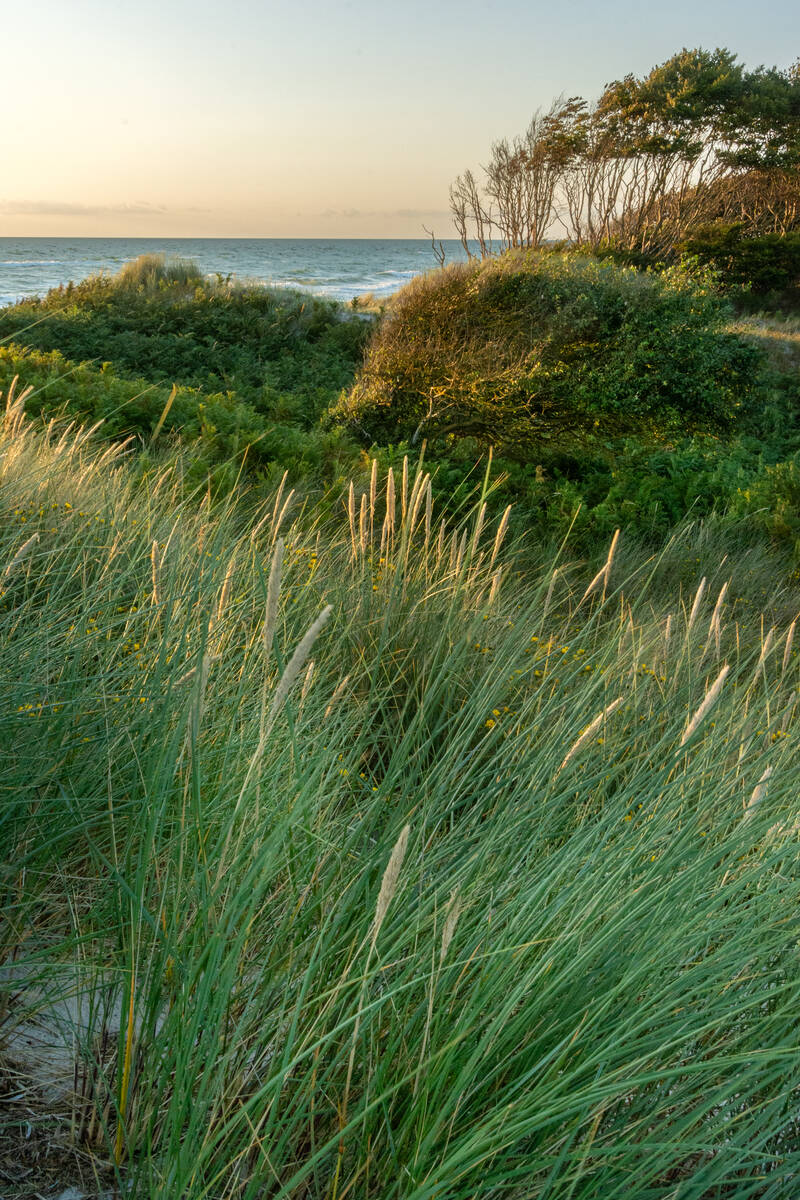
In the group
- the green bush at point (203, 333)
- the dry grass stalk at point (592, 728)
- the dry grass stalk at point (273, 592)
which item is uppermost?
the green bush at point (203, 333)

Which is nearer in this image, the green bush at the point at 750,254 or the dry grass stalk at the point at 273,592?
the dry grass stalk at the point at 273,592

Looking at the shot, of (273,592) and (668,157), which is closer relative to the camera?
(273,592)

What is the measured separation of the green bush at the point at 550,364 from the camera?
8.84 meters

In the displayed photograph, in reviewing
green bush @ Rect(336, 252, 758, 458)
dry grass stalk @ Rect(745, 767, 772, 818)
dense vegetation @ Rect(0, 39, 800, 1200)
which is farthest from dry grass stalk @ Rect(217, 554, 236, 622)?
green bush @ Rect(336, 252, 758, 458)

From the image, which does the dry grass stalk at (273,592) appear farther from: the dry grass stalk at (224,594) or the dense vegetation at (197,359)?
the dense vegetation at (197,359)

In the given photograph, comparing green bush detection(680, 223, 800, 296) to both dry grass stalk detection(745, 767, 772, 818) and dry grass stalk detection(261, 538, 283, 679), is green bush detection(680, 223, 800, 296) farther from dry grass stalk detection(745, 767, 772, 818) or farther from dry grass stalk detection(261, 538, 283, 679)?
dry grass stalk detection(261, 538, 283, 679)

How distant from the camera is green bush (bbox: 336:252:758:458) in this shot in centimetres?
884

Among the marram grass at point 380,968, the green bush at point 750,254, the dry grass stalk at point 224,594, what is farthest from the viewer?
the green bush at point 750,254

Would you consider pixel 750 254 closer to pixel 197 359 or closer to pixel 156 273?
pixel 156 273

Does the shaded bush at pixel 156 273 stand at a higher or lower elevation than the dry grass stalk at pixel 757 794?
higher

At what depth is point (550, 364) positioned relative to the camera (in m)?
8.95

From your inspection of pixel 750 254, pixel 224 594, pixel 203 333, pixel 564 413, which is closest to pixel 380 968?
pixel 224 594

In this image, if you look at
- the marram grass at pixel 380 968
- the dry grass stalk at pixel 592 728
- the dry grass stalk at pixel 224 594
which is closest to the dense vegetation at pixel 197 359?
the dry grass stalk at pixel 224 594

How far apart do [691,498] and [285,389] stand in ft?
25.5
